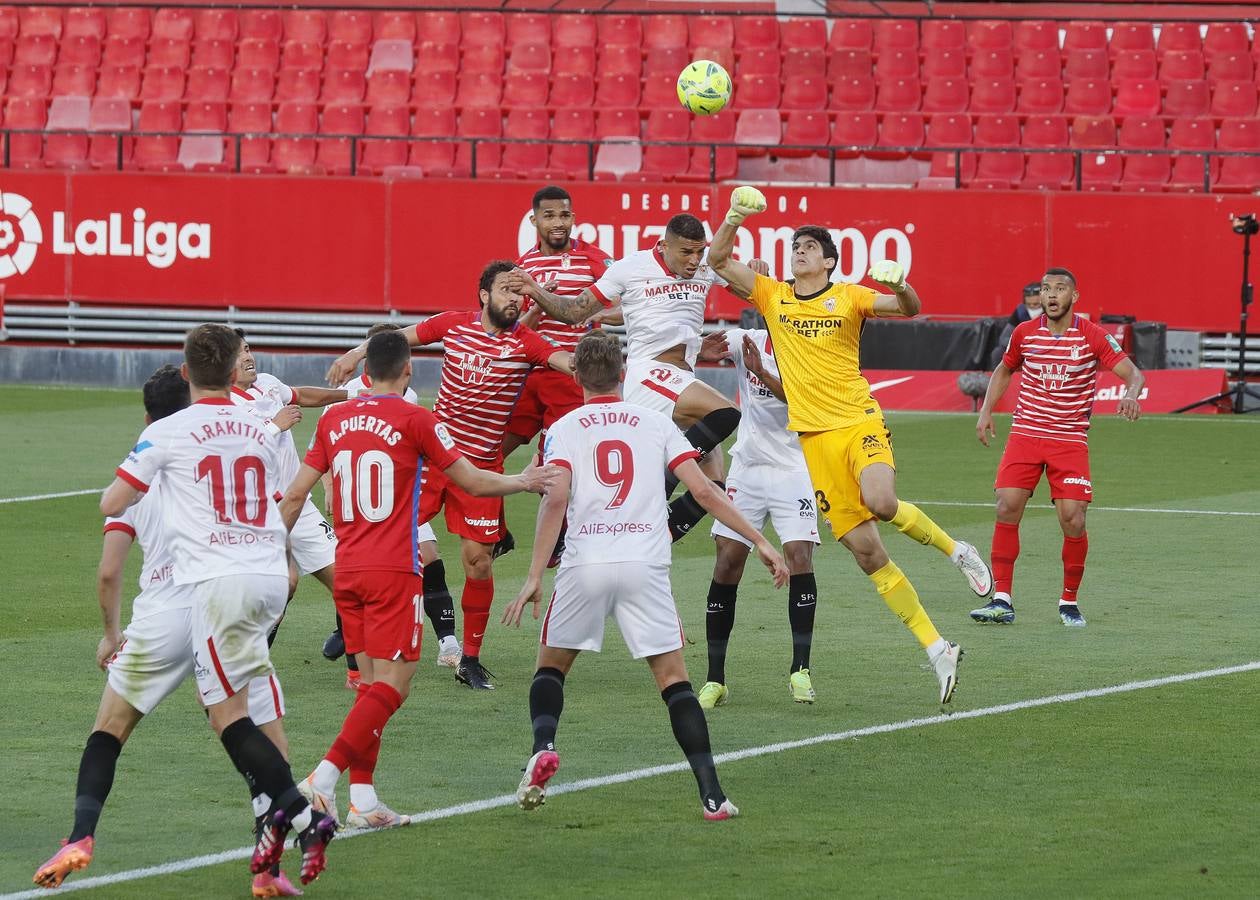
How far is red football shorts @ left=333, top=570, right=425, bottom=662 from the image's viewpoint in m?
7.82

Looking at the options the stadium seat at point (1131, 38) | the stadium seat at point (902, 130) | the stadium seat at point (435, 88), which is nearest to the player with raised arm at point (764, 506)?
the stadium seat at point (902, 130)

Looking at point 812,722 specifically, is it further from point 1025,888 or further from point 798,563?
point 1025,888

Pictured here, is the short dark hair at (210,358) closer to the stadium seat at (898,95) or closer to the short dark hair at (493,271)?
the short dark hair at (493,271)

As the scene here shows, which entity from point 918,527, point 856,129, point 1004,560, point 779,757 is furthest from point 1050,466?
point 856,129

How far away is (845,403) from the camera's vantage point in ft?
35.1

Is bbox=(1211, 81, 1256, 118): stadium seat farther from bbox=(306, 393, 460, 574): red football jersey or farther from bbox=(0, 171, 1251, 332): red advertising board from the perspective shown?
bbox=(306, 393, 460, 574): red football jersey

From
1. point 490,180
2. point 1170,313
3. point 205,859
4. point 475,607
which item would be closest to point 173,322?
point 490,180

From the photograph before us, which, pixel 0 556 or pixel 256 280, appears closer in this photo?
pixel 0 556

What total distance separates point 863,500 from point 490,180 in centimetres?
1835

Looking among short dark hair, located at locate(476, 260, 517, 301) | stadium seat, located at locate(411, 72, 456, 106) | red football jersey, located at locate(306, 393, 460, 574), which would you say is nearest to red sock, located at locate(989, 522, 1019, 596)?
short dark hair, located at locate(476, 260, 517, 301)

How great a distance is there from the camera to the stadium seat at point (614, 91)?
30547 mm

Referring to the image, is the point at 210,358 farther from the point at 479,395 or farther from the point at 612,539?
the point at 479,395

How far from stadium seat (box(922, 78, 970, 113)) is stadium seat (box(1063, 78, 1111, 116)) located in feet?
4.94

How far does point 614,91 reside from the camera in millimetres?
30578
